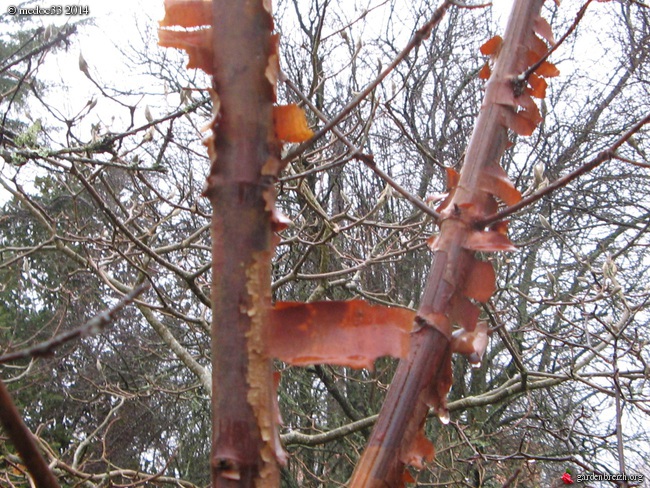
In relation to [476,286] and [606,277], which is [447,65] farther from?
[476,286]

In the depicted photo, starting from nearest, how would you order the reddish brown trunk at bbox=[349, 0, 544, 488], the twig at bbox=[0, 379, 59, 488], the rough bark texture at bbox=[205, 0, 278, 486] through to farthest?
the twig at bbox=[0, 379, 59, 488] → the rough bark texture at bbox=[205, 0, 278, 486] → the reddish brown trunk at bbox=[349, 0, 544, 488]

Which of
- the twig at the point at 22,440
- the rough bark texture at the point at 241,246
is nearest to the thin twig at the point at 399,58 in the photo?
the rough bark texture at the point at 241,246

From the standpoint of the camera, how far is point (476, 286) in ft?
2.56

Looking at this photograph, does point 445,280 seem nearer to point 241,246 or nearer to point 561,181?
point 561,181

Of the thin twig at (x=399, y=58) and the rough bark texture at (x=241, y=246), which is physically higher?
the thin twig at (x=399, y=58)

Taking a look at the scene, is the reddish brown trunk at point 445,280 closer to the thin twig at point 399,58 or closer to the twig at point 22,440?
the thin twig at point 399,58

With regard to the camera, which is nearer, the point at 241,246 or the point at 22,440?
the point at 22,440

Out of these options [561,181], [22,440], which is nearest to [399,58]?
[561,181]

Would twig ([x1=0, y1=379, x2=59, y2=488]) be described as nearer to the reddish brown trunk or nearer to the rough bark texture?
the rough bark texture

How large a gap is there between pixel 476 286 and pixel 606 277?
7.27 ft

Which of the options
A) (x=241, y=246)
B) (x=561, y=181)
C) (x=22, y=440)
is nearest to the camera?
(x=22, y=440)

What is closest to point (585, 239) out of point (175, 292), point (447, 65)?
point (447, 65)

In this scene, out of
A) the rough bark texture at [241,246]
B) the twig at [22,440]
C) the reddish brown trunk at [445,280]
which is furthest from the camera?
the reddish brown trunk at [445,280]

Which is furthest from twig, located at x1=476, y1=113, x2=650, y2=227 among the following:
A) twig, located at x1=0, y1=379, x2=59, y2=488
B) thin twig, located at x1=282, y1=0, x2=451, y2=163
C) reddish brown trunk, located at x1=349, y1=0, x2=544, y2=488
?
twig, located at x1=0, y1=379, x2=59, y2=488
